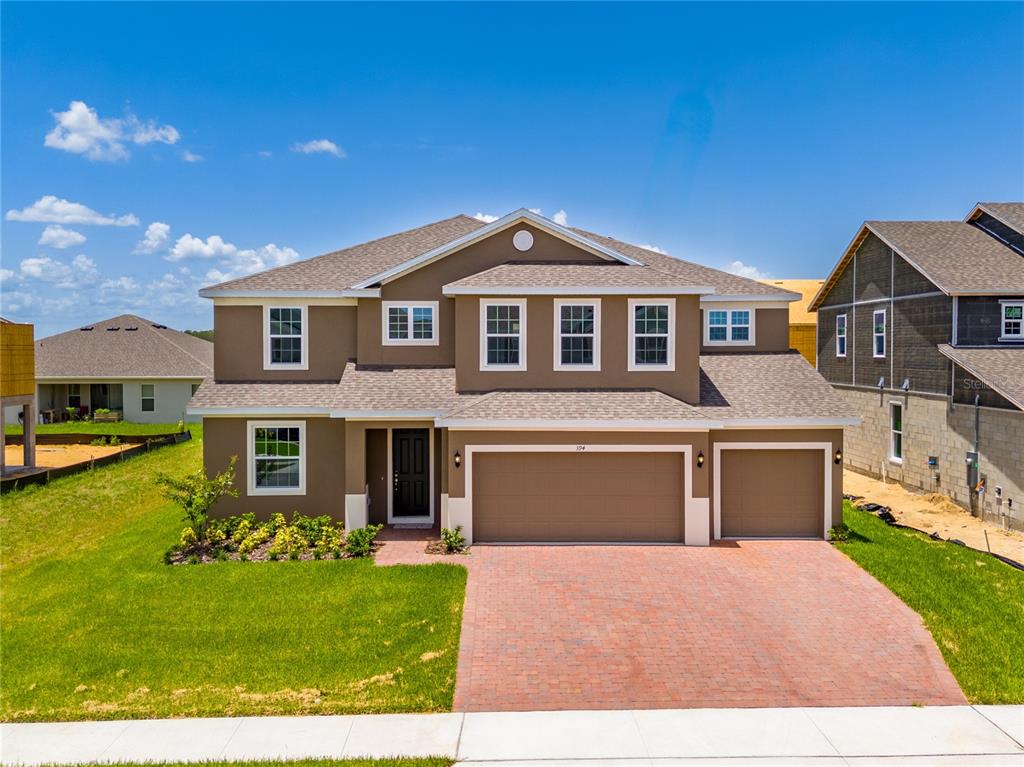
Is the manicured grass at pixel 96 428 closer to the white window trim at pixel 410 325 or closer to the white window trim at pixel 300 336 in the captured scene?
the white window trim at pixel 300 336

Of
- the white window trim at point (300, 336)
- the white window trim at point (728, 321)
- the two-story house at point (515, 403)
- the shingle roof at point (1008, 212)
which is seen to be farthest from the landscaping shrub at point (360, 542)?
the shingle roof at point (1008, 212)

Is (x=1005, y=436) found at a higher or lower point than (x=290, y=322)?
lower

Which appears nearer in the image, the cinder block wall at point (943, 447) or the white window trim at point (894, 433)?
the cinder block wall at point (943, 447)

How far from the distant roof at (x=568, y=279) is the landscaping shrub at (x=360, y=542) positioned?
18.3 feet

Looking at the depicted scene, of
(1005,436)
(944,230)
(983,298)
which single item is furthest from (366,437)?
(944,230)

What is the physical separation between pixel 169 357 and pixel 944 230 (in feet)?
123

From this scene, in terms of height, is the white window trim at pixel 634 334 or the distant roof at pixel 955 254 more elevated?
the distant roof at pixel 955 254

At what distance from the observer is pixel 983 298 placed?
62.3 feet

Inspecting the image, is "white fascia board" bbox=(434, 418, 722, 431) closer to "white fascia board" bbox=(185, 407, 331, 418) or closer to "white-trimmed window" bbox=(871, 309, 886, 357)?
"white fascia board" bbox=(185, 407, 331, 418)

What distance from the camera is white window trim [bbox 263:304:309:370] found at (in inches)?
662

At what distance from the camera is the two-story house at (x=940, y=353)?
683 inches

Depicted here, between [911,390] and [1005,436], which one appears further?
[911,390]

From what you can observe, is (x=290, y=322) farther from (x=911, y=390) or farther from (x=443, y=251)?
(x=911, y=390)

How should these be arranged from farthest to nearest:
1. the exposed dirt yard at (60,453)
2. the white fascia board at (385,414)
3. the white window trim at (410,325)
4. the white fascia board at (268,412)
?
1. the exposed dirt yard at (60,453)
2. the white window trim at (410,325)
3. the white fascia board at (268,412)
4. the white fascia board at (385,414)
